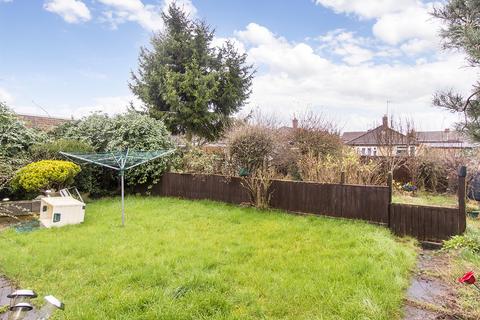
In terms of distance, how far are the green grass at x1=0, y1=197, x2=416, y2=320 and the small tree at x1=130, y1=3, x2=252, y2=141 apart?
387 inches

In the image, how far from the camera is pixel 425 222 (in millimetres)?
5914

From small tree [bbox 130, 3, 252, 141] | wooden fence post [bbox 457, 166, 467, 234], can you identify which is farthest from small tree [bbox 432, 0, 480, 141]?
small tree [bbox 130, 3, 252, 141]

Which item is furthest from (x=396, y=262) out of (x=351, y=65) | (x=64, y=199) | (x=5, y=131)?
(x=5, y=131)

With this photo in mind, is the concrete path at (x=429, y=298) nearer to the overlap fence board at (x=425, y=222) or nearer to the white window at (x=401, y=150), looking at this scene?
the overlap fence board at (x=425, y=222)

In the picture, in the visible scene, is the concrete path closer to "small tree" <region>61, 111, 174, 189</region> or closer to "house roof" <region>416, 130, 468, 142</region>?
"house roof" <region>416, 130, 468, 142</region>

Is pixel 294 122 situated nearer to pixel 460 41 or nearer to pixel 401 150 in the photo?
pixel 401 150

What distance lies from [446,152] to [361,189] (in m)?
7.58

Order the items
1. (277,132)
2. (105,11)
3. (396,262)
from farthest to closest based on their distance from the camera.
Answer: (277,132) < (105,11) < (396,262)

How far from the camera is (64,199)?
7.09m

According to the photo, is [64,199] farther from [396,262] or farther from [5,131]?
[396,262]

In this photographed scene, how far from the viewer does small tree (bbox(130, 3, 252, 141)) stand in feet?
50.9

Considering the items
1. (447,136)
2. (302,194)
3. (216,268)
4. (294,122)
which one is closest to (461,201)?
(302,194)

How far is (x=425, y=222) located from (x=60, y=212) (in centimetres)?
748

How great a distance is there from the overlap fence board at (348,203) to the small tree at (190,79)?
265 inches
